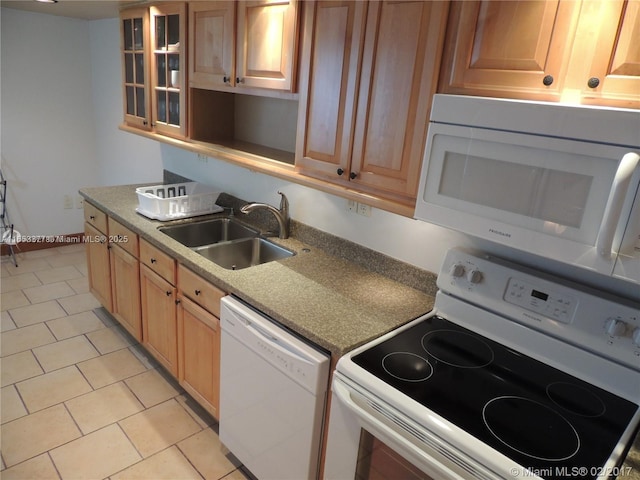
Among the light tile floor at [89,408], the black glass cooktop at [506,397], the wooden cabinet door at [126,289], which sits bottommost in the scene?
the light tile floor at [89,408]

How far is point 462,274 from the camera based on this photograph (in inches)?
62.6

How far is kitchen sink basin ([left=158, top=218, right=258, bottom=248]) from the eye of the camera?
8.15 ft

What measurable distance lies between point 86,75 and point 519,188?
14.0 feet

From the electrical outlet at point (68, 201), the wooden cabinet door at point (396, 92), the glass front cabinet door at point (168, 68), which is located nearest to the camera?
the wooden cabinet door at point (396, 92)

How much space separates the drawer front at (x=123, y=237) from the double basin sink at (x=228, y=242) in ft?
0.71

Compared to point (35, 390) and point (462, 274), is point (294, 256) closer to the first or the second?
point (462, 274)

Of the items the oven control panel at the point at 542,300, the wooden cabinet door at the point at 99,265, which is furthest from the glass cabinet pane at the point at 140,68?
the oven control panel at the point at 542,300

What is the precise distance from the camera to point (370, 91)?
1.54 m

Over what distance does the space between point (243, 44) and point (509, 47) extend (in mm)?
1244

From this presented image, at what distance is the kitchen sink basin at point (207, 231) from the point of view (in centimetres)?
248

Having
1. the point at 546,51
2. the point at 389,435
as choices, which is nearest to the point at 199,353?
the point at 389,435

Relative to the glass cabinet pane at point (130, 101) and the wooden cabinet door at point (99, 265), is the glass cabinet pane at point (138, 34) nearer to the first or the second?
the glass cabinet pane at point (130, 101)

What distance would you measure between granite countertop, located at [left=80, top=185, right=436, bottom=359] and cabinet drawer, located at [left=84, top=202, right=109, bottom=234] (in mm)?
627

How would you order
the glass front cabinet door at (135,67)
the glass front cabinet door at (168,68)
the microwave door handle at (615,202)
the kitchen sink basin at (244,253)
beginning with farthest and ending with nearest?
1. the glass front cabinet door at (135,67)
2. the glass front cabinet door at (168,68)
3. the kitchen sink basin at (244,253)
4. the microwave door handle at (615,202)
